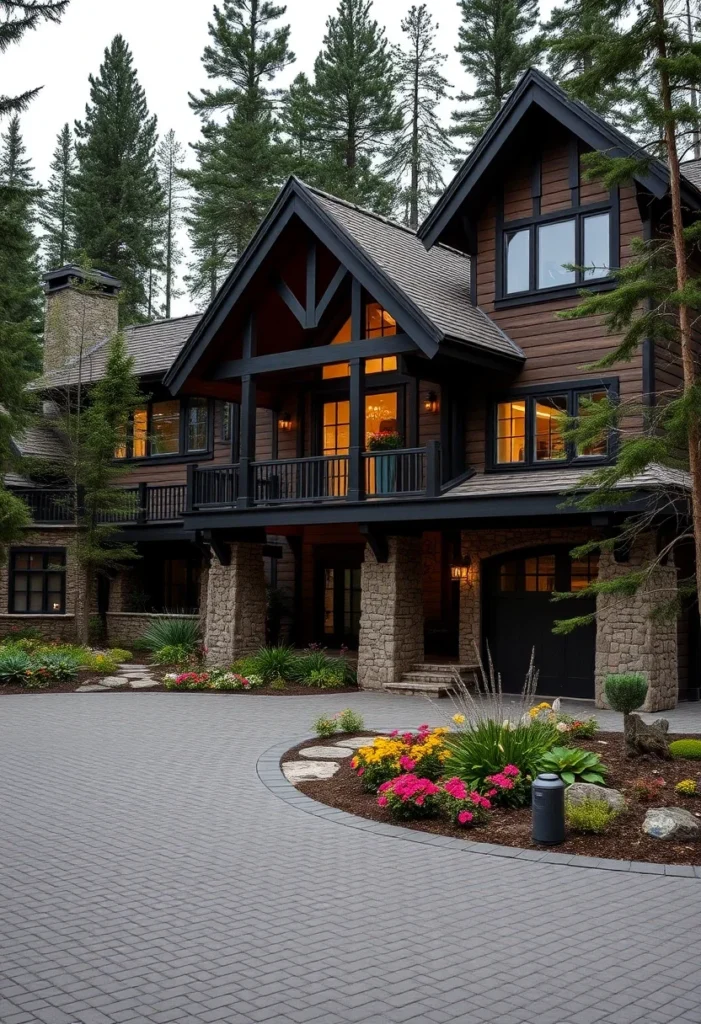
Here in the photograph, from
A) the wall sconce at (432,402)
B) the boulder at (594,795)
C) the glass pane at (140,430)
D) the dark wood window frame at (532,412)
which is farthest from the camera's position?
the glass pane at (140,430)

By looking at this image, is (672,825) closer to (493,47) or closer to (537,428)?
(537,428)

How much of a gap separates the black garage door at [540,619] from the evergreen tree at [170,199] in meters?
38.2

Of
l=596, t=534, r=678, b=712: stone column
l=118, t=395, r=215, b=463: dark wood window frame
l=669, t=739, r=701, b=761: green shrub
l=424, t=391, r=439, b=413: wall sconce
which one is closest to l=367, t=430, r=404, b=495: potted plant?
l=424, t=391, r=439, b=413: wall sconce

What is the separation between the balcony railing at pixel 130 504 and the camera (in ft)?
84.6

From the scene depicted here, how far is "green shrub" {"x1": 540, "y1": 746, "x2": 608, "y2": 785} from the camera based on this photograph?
9.52 meters

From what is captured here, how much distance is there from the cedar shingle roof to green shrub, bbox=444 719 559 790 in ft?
28.0

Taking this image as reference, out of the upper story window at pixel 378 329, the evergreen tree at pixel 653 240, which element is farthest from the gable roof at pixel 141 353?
the evergreen tree at pixel 653 240

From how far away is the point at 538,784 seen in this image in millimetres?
8156

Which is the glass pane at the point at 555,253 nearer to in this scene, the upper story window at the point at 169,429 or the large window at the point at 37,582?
the upper story window at the point at 169,429

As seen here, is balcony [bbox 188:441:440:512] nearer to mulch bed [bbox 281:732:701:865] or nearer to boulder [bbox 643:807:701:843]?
mulch bed [bbox 281:732:701:865]

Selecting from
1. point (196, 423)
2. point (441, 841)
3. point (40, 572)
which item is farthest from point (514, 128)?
point (40, 572)

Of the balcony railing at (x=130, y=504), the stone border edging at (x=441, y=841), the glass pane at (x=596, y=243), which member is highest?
the glass pane at (x=596, y=243)

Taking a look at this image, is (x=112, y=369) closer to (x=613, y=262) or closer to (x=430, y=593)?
(x=430, y=593)

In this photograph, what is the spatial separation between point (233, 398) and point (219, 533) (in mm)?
3513
